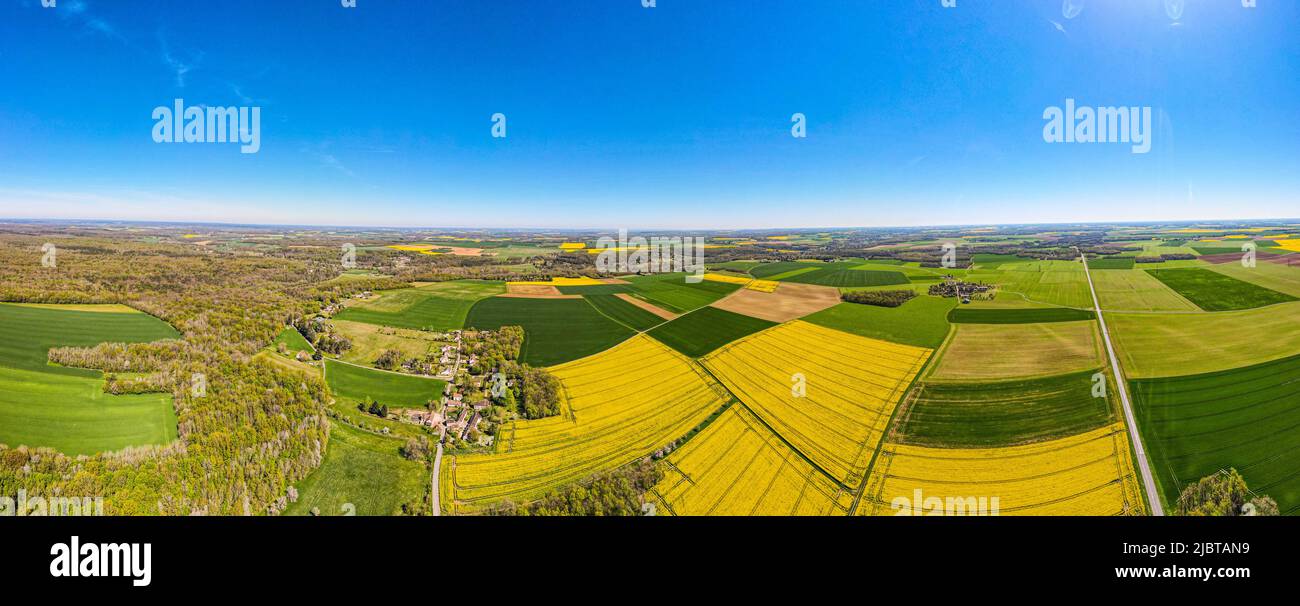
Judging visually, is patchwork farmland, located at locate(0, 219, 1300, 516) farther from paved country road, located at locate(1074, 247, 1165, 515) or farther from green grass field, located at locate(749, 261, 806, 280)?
green grass field, located at locate(749, 261, 806, 280)

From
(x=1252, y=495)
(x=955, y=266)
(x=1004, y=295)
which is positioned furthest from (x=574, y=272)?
(x=955, y=266)

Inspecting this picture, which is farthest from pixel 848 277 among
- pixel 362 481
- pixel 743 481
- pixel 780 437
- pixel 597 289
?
pixel 362 481

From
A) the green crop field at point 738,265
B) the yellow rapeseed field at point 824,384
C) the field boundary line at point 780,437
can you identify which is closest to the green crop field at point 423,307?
the field boundary line at point 780,437

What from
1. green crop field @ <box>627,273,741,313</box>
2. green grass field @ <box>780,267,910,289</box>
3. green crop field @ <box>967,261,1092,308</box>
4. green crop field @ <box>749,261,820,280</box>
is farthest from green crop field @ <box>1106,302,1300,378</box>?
green crop field @ <box>749,261,820,280</box>

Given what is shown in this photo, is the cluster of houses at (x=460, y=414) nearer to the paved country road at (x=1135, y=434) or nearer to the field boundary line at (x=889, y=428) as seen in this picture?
the field boundary line at (x=889, y=428)

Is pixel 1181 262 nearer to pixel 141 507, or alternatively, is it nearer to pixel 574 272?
pixel 574 272

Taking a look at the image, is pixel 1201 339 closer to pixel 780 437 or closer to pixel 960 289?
pixel 960 289
